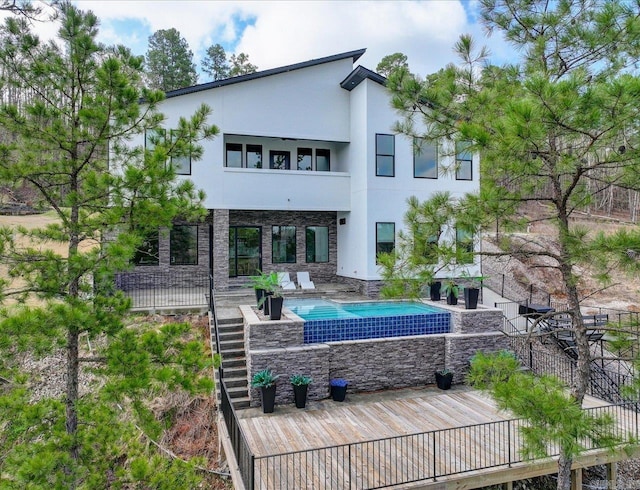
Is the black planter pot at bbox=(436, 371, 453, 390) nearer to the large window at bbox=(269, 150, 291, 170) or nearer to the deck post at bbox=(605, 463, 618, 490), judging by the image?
the deck post at bbox=(605, 463, 618, 490)

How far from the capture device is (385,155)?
49.3 ft

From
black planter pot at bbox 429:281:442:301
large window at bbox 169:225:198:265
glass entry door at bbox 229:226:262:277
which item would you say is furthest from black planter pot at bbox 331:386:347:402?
large window at bbox 169:225:198:265

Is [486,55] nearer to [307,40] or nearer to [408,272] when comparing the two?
[408,272]

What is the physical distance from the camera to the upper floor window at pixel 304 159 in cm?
1667

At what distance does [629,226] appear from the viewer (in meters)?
4.15

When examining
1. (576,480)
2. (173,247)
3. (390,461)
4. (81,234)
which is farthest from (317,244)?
(81,234)

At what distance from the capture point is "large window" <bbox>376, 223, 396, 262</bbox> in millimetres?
14875

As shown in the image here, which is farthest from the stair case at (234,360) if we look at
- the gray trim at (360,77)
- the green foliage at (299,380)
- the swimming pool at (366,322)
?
the gray trim at (360,77)

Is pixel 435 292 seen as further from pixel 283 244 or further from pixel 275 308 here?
pixel 283 244

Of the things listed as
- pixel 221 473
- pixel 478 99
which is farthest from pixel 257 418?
pixel 478 99

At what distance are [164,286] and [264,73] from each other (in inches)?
357

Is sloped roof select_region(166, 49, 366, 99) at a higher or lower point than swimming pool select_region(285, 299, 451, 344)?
higher

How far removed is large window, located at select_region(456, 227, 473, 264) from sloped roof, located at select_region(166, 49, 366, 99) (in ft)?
37.9

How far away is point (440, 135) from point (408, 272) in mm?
2025
